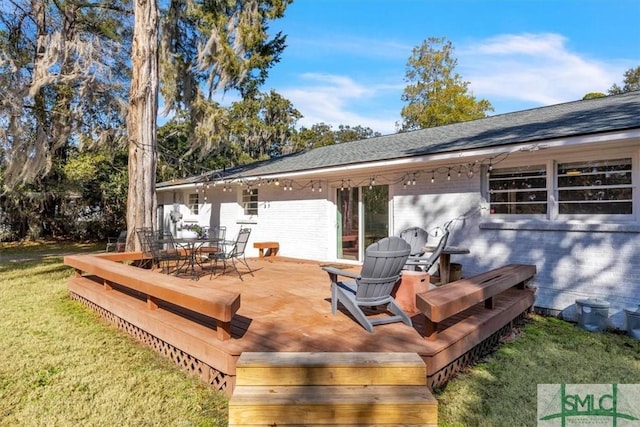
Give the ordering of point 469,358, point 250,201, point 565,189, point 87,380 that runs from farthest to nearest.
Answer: point 250,201 < point 565,189 < point 469,358 < point 87,380

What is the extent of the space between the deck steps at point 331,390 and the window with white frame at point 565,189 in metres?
3.91

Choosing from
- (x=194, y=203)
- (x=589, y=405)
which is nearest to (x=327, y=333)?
(x=589, y=405)

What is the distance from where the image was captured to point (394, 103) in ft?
102

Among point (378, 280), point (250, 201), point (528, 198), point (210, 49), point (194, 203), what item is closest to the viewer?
point (378, 280)

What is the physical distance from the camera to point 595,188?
5.09 meters

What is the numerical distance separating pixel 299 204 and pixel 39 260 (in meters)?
8.50

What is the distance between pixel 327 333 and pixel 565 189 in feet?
13.8

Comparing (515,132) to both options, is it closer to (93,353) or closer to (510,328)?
(510,328)

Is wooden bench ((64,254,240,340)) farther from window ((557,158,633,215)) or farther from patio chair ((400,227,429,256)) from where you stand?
window ((557,158,633,215))

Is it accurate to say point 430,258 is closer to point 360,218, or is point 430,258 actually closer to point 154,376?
point 360,218

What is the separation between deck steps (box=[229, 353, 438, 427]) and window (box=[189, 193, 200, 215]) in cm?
1113

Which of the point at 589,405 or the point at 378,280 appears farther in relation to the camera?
the point at 378,280

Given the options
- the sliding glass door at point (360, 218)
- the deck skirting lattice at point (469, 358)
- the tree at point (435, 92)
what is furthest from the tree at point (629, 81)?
the deck skirting lattice at point (469, 358)

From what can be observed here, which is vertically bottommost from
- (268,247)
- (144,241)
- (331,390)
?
(331,390)
